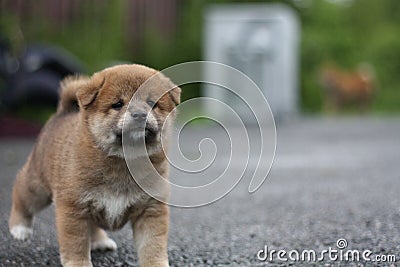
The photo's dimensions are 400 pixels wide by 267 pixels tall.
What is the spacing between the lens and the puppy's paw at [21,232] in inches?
152

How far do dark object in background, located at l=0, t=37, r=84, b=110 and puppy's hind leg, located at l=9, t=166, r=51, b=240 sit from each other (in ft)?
17.8

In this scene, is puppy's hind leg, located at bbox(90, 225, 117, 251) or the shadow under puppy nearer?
the shadow under puppy

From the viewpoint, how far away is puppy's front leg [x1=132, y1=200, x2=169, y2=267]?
3.17 meters

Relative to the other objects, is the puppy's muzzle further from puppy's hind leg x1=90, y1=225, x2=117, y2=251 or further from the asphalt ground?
puppy's hind leg x1=90, y1=225, x2=117, y2=251

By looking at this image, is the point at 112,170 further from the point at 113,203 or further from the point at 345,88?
the point at 345,88

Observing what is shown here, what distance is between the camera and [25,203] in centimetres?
381

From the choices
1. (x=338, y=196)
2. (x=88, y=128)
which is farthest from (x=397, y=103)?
(x=88, y=128)

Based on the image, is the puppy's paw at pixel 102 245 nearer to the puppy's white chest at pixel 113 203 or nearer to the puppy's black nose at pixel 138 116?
the puppy's white chest at pixel 113 203

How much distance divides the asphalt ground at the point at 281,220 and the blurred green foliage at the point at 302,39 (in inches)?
144

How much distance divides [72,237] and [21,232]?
2.64 feet

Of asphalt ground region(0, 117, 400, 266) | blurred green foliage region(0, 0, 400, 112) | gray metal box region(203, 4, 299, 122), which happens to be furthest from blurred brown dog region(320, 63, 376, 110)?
asphalt ground region(0, 117, 400, 266)

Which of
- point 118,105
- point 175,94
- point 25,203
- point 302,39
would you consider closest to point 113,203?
point 118,105

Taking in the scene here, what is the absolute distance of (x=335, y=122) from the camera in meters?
13.5

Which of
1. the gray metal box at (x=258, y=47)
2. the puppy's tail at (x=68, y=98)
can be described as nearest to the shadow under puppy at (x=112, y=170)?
the puppy's tail at (x=68, y=98)
